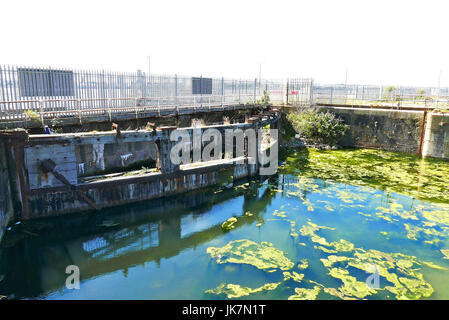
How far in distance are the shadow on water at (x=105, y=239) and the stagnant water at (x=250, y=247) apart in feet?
0.09

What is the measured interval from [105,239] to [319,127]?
1415 cm

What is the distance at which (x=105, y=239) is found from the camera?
28.5 feet

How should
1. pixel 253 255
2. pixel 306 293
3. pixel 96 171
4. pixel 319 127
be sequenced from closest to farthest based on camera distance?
1. pixel 306 293
2. pixel 253 255
3. pixel 96 171
4. pixel 319 127

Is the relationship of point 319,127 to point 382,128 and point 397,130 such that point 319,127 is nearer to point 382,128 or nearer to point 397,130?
point 382,128

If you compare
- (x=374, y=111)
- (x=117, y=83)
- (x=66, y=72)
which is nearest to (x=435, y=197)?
(x=374, y=111)

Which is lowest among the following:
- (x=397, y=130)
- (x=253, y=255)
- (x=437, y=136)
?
(x=253, y=255)

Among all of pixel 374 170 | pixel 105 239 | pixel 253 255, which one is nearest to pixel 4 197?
pixel 105 239

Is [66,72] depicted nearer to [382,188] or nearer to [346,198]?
[346,198]

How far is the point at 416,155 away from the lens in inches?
715

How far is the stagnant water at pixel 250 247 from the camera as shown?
668 cm

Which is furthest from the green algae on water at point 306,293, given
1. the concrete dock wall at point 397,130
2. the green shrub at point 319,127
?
the concrete dock wall at point 397,130

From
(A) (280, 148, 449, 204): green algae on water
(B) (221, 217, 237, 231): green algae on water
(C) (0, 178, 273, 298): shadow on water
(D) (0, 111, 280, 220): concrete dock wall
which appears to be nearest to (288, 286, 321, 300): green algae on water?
(C) (0, 178, 273, 298): shadow on water

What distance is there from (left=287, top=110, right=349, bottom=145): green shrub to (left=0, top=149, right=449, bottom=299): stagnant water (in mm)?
7041
